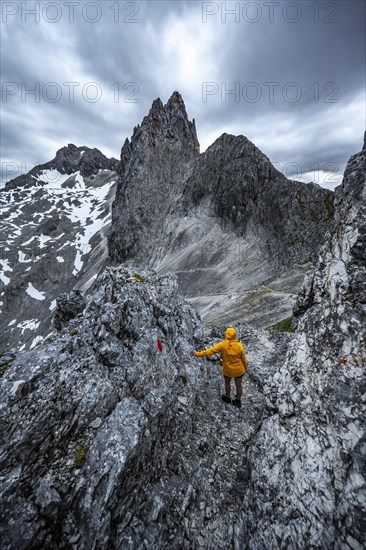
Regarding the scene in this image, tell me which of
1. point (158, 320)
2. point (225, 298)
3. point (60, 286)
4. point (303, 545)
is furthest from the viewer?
point (60, 286)

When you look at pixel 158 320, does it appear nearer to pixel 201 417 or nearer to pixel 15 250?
pixel 201 417

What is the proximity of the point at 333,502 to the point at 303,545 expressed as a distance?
4.36 ft

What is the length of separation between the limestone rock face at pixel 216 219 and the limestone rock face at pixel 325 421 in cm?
2287

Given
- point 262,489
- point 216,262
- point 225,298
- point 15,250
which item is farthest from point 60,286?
point 262,489

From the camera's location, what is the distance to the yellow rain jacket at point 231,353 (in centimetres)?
1118

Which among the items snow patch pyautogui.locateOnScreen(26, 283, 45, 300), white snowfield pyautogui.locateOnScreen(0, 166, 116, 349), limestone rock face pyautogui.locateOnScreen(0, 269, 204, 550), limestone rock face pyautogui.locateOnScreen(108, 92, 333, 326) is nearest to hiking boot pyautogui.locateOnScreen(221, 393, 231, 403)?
limestone rock face pyautogui.locateOnScreen(0, 269, 204, 550)

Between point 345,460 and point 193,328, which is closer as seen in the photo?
point 345,460

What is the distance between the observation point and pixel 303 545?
6586 mm

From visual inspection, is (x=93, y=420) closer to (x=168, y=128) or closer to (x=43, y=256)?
(x=168, y=128)

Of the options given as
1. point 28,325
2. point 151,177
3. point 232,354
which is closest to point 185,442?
point 232,354

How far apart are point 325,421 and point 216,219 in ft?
243

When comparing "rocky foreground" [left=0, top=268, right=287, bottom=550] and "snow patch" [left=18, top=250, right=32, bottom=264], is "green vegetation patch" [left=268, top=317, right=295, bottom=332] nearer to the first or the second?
"rocky foreground" [left=0, top=268, right=287, bottom=550]

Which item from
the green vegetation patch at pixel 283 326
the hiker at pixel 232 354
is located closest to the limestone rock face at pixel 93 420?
the hiker at pixel 232 354

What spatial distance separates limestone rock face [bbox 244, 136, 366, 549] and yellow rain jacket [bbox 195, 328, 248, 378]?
6.37 feet
